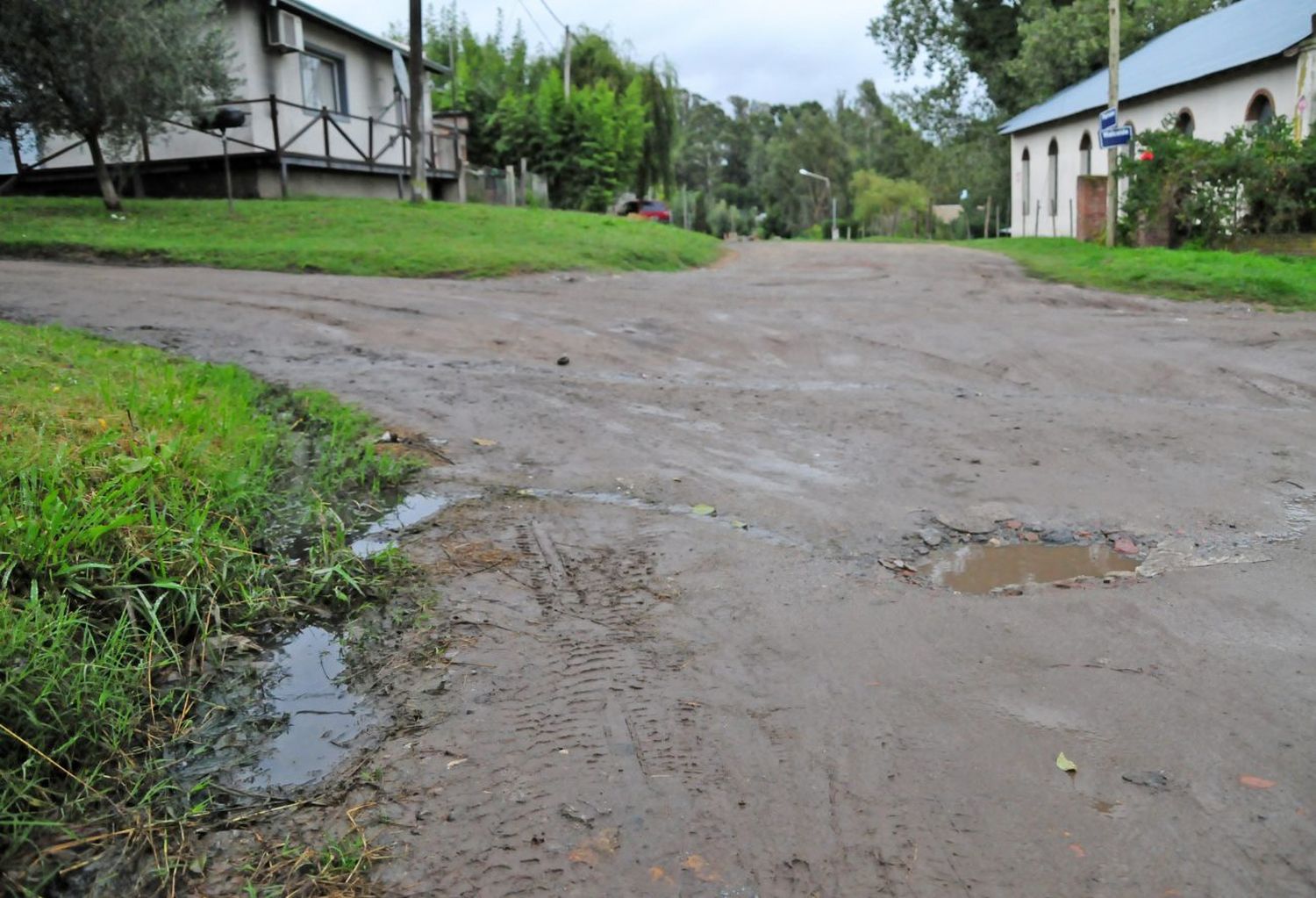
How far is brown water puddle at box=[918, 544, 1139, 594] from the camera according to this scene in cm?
481

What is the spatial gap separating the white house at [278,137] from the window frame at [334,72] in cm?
2

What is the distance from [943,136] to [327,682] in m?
49.8

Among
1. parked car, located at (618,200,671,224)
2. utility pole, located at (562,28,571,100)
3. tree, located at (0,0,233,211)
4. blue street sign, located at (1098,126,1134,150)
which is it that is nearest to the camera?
tree, located at (0,0,233,211)

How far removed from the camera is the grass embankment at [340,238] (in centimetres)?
1491

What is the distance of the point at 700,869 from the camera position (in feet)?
9.30

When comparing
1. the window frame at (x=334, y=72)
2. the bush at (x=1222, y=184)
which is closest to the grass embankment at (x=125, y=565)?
the bush at (x=1222, y=184)

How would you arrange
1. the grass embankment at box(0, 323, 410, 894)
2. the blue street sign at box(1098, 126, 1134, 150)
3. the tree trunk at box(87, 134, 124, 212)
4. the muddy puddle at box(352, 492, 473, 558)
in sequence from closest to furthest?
1. the grass embankment at box(0, 323, 410, 894)
2. the muddy puddle at box(352, 492, 473, 558)
3. the tree trunk at box(87, 134, 124, 212)
4. the blue street sign at box(1098, 126, 1134, 150)

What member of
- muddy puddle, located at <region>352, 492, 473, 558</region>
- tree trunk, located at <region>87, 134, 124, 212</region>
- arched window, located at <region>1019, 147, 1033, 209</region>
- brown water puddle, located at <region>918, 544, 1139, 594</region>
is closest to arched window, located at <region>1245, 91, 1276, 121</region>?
arched window, located at <region>1019, 147, 1033, 209</region>

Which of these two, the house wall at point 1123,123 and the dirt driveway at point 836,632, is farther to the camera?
the house wall at point 1123,123

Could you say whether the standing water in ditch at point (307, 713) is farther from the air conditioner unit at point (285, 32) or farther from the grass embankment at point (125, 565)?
the air conditioner unit at point (285, 32)

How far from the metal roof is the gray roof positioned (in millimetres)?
18201

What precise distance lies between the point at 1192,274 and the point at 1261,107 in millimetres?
11815

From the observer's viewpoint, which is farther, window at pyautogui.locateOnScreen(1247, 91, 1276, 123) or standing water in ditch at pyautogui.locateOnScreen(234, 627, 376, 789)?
window at pyautogui.locateOnScreen(1247, 91, 1276, 123)

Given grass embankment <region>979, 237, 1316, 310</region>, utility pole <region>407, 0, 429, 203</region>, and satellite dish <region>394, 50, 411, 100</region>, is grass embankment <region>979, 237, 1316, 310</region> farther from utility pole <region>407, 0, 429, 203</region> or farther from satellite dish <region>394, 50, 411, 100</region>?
satellite dish <region>394, 50, 411, 100</region>
